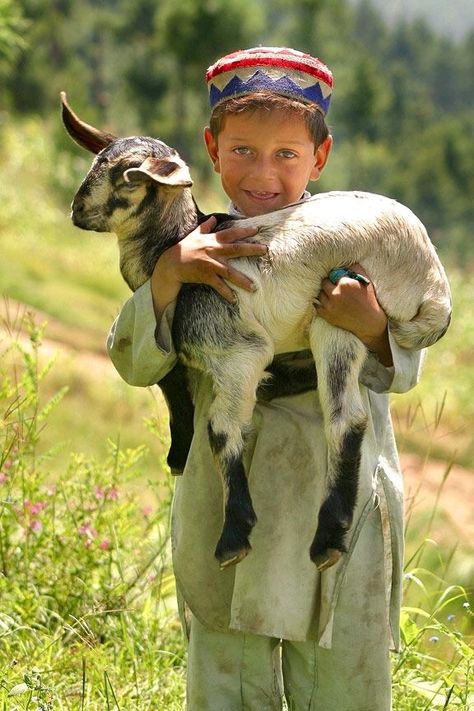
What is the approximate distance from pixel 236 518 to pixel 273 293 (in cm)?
54

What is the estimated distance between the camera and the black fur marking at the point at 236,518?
2355 mm

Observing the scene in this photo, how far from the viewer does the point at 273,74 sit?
8.59 feet

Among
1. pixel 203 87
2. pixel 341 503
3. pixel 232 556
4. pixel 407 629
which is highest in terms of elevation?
pixel 203 87

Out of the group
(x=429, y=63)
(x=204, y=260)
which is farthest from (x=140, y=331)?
(x=429, y=63)

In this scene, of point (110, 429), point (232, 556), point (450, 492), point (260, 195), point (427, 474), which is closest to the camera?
point (232, 556)

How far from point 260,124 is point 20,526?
6.32 feet

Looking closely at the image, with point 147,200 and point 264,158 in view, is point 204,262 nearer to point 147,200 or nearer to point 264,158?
point 147,200

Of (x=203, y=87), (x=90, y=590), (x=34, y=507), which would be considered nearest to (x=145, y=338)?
(x=34, y=507)

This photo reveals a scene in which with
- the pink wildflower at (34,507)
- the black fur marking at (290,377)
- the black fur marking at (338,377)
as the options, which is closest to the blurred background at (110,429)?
the pink wildflower at (34,507)

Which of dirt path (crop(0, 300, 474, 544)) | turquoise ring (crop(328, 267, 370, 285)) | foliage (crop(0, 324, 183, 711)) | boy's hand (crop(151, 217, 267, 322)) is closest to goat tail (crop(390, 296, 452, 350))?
turquoise ring (crop(328, 267, 370, 285))

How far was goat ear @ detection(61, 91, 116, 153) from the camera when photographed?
2625 mm

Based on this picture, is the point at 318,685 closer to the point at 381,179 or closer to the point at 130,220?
the point at 130,220

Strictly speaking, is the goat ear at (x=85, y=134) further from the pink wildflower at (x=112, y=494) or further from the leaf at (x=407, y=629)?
the leaf at (x=407, y=629)

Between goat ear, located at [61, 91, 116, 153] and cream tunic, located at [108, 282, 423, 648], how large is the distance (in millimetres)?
389
